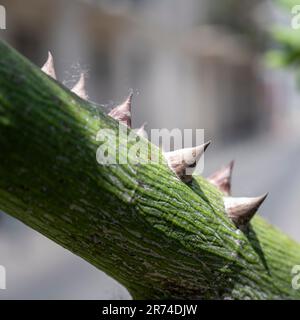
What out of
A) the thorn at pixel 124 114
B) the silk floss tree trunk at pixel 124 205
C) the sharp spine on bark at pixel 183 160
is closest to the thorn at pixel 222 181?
the silk floss tree trunk at pixel 124 205

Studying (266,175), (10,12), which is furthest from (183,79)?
(10,12)

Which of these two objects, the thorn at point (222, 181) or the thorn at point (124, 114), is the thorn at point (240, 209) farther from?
→ the thorn at point (124, 114)

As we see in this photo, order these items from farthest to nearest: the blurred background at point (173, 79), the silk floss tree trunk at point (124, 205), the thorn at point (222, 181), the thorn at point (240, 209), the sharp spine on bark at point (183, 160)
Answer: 1. the blurred background at point (173, 79)
2. the thorn at point (222, 181)
3. the thorn at point (240, 209)
4. the sharp spine on bark at point (183, 160)
5. the silk floss tree trunk at point (124, 205)

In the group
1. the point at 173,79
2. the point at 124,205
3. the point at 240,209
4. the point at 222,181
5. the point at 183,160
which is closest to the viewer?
the point at 124,205

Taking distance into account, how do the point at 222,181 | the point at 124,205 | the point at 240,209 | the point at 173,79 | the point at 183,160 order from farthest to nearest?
the point at 173,79, the point at 222,181, the point at 240,209, the point at 183,160, the point at 124,205

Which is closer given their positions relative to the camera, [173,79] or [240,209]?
[240,209]

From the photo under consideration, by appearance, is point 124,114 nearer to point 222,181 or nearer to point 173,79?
point 222,181

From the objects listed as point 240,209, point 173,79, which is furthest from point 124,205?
point 173,79
